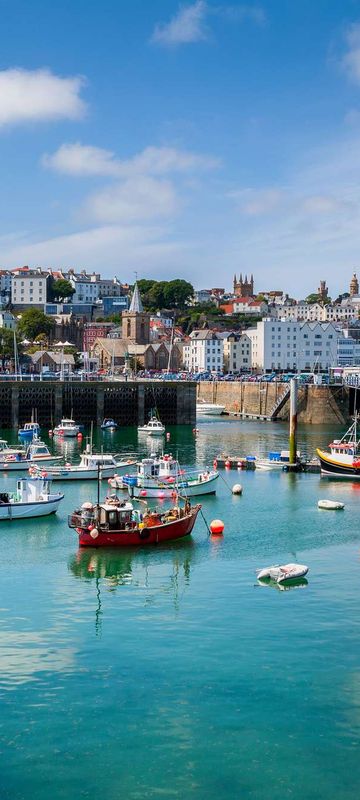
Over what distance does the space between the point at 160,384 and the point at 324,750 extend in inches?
3490

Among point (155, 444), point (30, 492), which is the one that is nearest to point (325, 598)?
point (30, 492)

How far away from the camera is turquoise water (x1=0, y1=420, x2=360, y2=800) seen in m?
20.0

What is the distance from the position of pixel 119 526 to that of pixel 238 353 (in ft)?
473

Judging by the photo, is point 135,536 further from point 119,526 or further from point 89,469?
point 89,469

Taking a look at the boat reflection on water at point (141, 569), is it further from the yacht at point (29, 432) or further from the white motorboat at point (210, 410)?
the white motorboat at point (210, 410)

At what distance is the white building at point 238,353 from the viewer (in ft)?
598

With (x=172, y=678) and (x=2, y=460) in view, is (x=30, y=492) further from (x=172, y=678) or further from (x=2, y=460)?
(x=172, y=678)

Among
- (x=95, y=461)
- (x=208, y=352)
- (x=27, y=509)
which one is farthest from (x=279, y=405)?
(x=27, y=509)

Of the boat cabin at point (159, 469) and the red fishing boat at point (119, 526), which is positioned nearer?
the red fishing boat at point (119, 526)

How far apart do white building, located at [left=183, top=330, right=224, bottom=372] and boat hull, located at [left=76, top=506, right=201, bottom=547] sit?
141160 millimetres

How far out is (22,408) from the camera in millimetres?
100625

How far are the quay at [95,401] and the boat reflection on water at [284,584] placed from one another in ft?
225

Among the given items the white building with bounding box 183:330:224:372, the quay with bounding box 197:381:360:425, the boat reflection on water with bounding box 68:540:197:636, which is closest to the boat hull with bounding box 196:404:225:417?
the quay with bounding box 197:381:360:425

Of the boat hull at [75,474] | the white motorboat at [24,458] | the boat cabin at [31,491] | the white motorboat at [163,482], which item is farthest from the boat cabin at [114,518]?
the white motorboat at [24,458]
